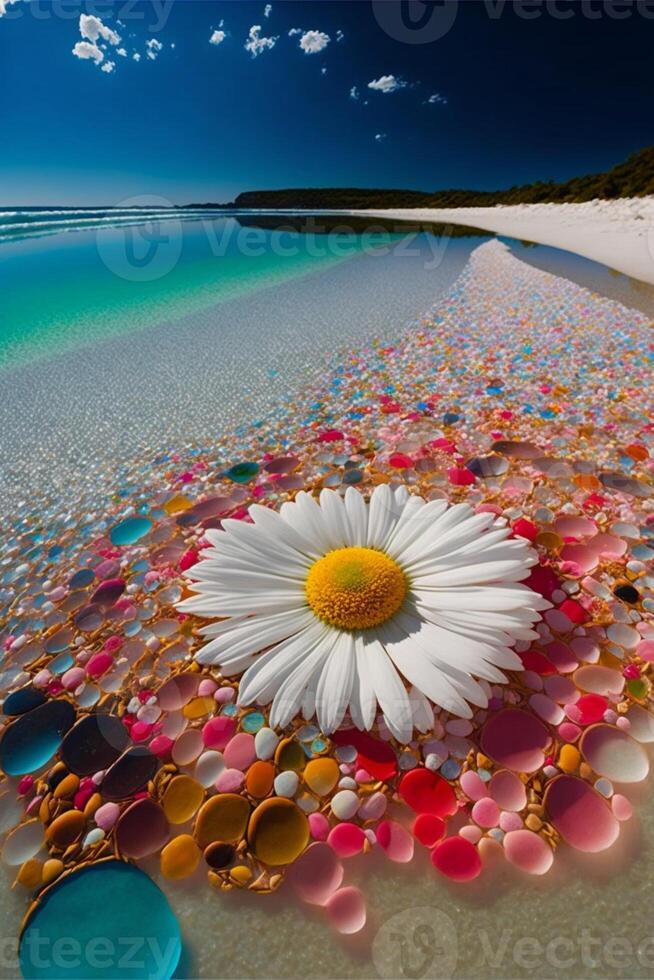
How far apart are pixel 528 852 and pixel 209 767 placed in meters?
0.67

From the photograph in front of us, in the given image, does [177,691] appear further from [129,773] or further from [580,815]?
[580,815]

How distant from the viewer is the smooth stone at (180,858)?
1003mm

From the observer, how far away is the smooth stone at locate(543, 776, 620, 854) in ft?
3.30

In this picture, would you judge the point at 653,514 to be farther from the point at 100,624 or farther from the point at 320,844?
the point at 100,624

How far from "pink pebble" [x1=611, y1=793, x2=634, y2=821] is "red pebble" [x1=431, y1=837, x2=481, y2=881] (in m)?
0.30

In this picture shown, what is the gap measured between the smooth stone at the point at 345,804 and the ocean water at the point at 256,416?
8cm

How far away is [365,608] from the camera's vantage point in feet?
4.21

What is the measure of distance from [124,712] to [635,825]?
1.14 m

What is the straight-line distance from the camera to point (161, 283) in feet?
26.0

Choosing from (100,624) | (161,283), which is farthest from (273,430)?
(161,283)

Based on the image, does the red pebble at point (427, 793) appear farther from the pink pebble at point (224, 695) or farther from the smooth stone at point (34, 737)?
the smooth stone at point (34, 737)

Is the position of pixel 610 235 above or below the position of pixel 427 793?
above

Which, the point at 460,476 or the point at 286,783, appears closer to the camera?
the point at 286,783

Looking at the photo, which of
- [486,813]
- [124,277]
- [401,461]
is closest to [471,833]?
[486,813]
